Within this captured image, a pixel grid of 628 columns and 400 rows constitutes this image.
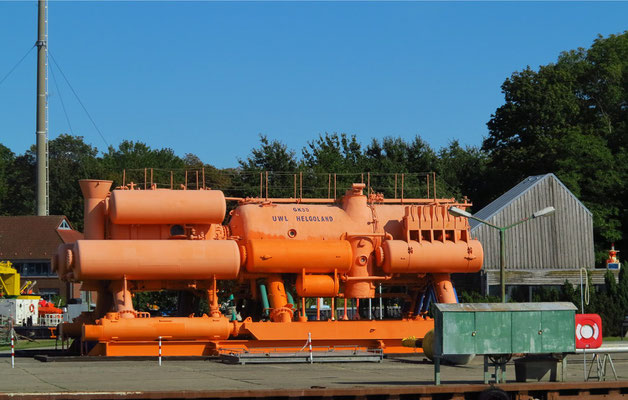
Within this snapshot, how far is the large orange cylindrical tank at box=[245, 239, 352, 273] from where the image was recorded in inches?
1460

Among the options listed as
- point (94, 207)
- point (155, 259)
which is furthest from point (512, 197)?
point (94, 207)

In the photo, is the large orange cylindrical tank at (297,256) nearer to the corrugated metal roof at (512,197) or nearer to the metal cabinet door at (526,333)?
the metal cabinet door at (526,333)

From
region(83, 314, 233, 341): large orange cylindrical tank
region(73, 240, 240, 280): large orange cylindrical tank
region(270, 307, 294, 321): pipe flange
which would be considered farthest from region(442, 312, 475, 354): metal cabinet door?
region(73, 240, 240, 280): large orange cylindrical tank

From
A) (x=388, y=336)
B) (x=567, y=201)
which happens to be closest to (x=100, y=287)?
(x=388, y=336)

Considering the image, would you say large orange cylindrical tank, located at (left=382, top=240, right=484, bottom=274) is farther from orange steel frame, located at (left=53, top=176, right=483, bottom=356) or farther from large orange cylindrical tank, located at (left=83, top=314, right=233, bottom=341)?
large orange cylindrical tank, located at (left=83, top=314, right=233, bottom=341)

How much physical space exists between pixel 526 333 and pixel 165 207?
49.2 ft

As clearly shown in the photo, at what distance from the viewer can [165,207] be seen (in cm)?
3616

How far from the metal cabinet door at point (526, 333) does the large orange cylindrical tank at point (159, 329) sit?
12.8 m

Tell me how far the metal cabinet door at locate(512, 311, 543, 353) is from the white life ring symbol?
1583 millimetres

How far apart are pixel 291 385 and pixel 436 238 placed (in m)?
15.1

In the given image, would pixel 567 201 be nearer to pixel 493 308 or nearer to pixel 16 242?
pixel 493 308

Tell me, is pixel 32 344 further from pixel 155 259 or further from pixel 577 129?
pixel 577 129

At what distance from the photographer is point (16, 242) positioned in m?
90.9

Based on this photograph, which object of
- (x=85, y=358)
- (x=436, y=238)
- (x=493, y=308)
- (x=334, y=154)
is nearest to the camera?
(x=493, y=308)
